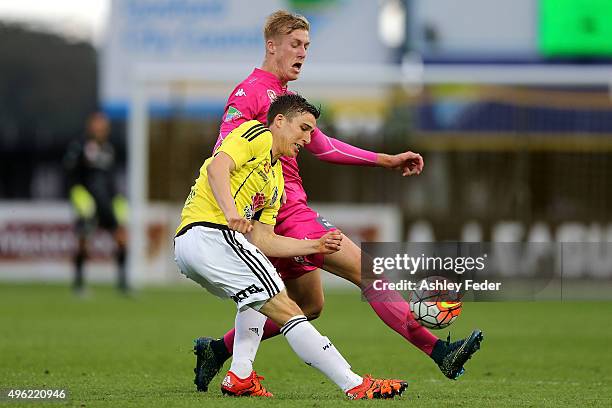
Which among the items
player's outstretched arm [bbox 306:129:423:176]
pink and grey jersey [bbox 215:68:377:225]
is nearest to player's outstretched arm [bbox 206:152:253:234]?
pink and grey jersey [bbox 215:68:377:225]

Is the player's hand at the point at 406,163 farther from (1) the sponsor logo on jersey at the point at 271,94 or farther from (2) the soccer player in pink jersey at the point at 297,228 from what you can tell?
(1) the sponsor logo on jersey at the point at 271,94

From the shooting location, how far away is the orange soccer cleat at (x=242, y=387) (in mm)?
7582

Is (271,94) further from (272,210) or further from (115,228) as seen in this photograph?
(115,228)

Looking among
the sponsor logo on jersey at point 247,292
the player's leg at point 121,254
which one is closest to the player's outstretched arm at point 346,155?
the sponsor logo on jersey at point 247,292

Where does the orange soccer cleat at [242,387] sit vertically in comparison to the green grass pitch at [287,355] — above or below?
above

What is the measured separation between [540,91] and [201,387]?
13.8 meters

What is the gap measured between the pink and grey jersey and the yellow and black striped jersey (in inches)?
18.4

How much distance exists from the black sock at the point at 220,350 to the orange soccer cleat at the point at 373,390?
1.13m

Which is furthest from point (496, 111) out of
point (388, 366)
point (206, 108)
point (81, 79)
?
point (81, 79)

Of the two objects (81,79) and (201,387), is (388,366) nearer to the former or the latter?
(201,387)

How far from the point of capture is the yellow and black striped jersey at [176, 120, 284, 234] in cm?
726

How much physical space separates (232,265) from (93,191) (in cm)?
1122

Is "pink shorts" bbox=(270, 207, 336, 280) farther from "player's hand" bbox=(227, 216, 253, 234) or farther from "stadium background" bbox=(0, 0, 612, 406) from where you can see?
"stadium background" bbox=(0, 0, 612, 406)

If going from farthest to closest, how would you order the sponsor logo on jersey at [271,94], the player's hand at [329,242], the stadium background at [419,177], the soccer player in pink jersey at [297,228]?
the stadium background at [419,177]
the sponsor logo on jersey at [271,94]
the soccer player in pink jersey at [297,228]
the player's hand at [329,242]
